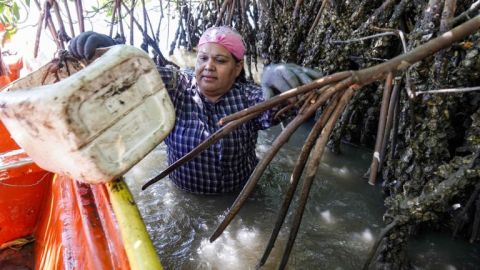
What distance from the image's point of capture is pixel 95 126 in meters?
1.12

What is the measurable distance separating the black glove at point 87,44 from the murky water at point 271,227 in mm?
1156

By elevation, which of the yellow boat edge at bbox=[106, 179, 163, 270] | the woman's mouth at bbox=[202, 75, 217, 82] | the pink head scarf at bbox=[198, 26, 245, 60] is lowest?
the yellow boat edge at bbox=[106, 179, 163, 270]

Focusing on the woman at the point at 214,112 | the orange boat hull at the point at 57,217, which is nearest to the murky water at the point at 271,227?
the woman at the point at 214,112

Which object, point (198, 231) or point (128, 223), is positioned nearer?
point (128, 223)

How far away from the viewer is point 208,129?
2191 mm

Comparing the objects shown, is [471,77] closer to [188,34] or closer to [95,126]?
[95,126]

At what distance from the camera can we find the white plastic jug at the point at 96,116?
1.04 meters

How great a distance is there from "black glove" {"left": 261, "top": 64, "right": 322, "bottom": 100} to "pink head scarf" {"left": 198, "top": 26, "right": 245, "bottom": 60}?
408 millimetres

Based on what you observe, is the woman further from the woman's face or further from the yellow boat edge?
the yellow boat edge

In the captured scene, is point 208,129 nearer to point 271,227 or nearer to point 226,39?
point 226,39

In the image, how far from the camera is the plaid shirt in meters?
2.20

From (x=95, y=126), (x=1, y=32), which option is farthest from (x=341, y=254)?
(x=1, y=32)

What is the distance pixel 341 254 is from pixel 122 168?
1.44 metres

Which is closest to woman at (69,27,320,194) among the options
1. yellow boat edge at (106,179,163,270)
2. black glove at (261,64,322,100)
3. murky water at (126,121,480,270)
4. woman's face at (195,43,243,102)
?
woman's face at (195,43,243,102)
